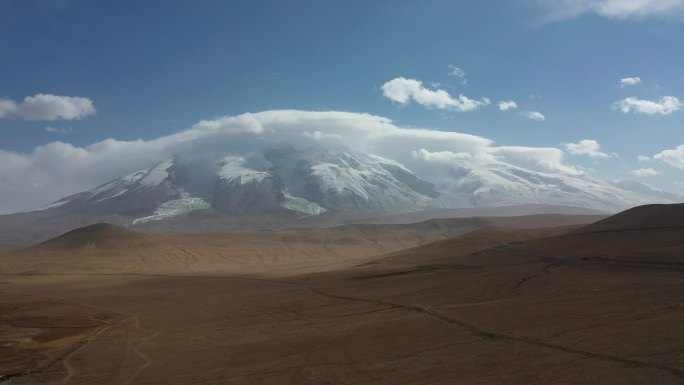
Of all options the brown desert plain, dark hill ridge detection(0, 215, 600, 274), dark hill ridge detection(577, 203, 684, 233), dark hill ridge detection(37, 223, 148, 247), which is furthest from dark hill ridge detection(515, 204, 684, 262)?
dark hill ridge detection(37, 223, 148, 247)

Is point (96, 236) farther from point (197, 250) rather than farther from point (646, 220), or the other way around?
point (646, 220)

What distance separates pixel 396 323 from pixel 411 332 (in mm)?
2544

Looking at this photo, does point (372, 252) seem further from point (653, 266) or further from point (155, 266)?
point (653, 266)

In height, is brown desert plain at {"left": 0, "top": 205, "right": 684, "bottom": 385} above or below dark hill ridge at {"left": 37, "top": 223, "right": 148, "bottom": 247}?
below

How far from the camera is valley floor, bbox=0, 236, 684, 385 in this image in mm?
17141

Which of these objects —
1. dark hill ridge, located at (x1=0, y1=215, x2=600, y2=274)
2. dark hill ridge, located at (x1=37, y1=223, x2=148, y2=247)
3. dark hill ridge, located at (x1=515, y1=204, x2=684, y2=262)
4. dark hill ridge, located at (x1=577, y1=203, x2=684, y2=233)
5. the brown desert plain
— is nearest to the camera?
the brown desert plain

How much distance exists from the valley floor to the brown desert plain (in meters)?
0.09

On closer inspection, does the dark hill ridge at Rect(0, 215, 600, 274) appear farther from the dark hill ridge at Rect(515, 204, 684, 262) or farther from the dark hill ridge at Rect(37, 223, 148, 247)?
the dark hill ridge at Rect(515, 204, 684, 262)

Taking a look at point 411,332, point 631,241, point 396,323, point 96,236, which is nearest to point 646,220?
point 631,241

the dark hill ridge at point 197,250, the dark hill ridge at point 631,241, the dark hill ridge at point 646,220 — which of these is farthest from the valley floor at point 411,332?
the dark hill ridge at point 197,250

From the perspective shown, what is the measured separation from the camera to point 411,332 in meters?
23.8

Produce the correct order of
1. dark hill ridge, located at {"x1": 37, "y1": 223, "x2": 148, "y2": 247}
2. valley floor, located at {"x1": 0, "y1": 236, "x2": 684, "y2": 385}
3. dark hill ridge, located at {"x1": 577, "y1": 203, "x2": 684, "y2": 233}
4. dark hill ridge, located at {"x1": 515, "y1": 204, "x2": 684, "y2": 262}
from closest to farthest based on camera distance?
valley floor, located at {"x1": 0, "y1": 236, "x2": 684, "y2": 385}, dark hill ridge, located at {"x1": 515, "y1": 204, "x2": 684, "y2": 262}, dark hill ridge, located at {"x1": 577, "y1": 203, "x2": 684, "y2": 233}, dark hill ridge, located at {"x1": 37, "y1": 223, "x2": 148, "y2": 247}

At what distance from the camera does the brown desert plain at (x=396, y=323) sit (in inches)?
698

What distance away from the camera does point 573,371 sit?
52.0ft
